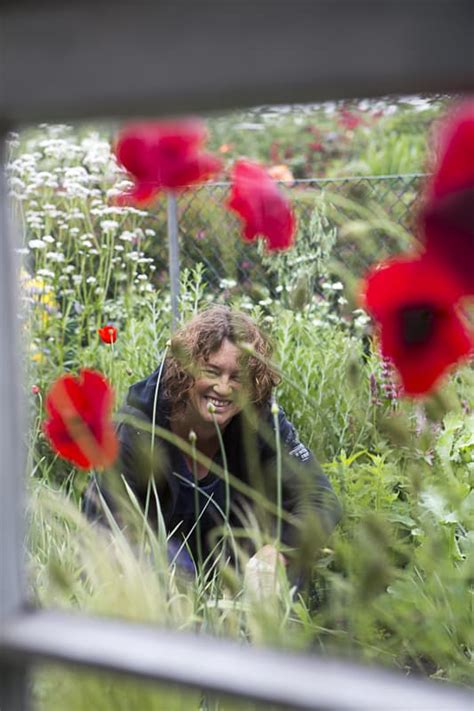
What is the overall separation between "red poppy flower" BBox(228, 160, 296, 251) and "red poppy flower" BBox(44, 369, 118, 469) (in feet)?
0.69

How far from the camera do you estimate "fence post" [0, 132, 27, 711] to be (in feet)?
2.02

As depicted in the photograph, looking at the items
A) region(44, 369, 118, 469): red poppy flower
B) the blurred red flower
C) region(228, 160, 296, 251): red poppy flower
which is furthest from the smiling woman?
the blurred red flower

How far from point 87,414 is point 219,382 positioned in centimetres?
95

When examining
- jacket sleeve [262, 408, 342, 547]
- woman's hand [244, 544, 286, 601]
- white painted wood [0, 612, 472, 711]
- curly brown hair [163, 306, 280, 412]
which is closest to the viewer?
white painted wood [0, 612, 472, 711]

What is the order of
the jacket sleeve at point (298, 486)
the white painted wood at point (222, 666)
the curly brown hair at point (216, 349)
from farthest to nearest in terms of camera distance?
the curly brown hair at point (216, 349)
the jacket sleeve at point (298, 486)
the white painted wood at point (222, 666)

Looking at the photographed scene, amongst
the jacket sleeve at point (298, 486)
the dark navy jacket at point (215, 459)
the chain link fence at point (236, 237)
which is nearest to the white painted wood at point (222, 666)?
the jacket sleeve at point (298, 486)

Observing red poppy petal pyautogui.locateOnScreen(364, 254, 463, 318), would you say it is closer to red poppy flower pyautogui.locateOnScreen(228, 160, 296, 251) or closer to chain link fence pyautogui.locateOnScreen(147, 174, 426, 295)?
red poppy flower pyautogui.locateOnScreen(228, 160, 296, 251)

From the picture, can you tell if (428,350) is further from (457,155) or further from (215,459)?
(215,459)

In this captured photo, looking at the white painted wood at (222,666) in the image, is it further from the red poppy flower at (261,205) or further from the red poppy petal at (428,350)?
the red poppy flower at (261,205)

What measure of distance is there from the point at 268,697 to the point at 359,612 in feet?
1.02

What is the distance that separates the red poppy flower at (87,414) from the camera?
33.7 inches

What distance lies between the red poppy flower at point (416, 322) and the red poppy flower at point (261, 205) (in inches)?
7.9

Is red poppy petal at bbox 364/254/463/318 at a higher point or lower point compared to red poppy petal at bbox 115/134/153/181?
lower

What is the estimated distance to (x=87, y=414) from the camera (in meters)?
0.86
